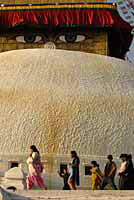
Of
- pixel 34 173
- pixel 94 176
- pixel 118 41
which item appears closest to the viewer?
pixel 34 173

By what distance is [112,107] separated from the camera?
38.0ft

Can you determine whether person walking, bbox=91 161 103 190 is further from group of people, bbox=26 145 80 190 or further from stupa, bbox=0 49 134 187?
stupa, bbox=0 49 134 187

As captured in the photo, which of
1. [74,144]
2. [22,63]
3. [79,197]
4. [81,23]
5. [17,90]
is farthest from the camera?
[81,23]

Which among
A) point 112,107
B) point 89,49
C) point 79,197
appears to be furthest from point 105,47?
point 79,197

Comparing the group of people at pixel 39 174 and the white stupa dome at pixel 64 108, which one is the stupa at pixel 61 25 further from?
the group of people at pixel 39 174

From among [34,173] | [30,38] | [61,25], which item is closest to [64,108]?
[34,173]

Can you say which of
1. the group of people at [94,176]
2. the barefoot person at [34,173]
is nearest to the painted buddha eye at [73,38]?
the group of people at [94,176]

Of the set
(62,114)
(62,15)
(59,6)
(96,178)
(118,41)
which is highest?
(59,6)

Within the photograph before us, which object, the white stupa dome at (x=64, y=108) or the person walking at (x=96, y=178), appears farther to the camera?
the white stupa dome at (x=64, y=108)

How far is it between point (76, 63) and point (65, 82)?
95cm

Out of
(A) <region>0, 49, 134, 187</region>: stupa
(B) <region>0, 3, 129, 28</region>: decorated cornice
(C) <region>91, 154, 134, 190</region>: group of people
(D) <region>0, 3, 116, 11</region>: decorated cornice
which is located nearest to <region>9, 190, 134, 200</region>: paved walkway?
(C) <region>91, 154, 134, 190</region>: group of people

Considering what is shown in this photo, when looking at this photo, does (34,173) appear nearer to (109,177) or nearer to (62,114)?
(109,177)

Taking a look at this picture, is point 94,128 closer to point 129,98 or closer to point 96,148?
point 96,148

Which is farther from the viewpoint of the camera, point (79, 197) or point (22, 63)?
point (22, 63)
